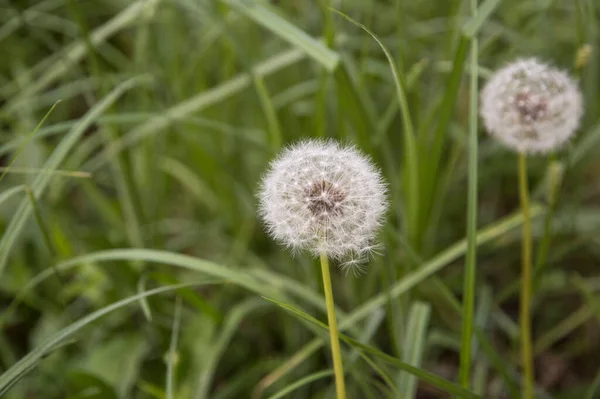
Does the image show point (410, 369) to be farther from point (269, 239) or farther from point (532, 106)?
point (269, 239)

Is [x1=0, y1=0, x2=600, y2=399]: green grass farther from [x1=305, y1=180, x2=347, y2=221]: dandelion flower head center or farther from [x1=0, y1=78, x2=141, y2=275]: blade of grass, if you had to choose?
[x1=305, y1=180, x2=347, y2=221]: dandelion flower head center

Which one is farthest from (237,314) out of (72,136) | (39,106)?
(39,106)

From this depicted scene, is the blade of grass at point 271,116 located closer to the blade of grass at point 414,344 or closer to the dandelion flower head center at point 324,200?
the blade of grass at point 414,344

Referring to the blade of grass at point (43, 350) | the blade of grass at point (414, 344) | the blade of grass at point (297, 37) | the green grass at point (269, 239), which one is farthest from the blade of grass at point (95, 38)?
the blade of grass at point (414, 344)

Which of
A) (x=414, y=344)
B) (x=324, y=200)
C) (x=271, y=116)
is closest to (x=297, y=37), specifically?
(x=271, y=116)

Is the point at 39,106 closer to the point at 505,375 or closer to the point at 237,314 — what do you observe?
the point at 237,314

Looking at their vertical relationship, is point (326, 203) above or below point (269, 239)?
below
